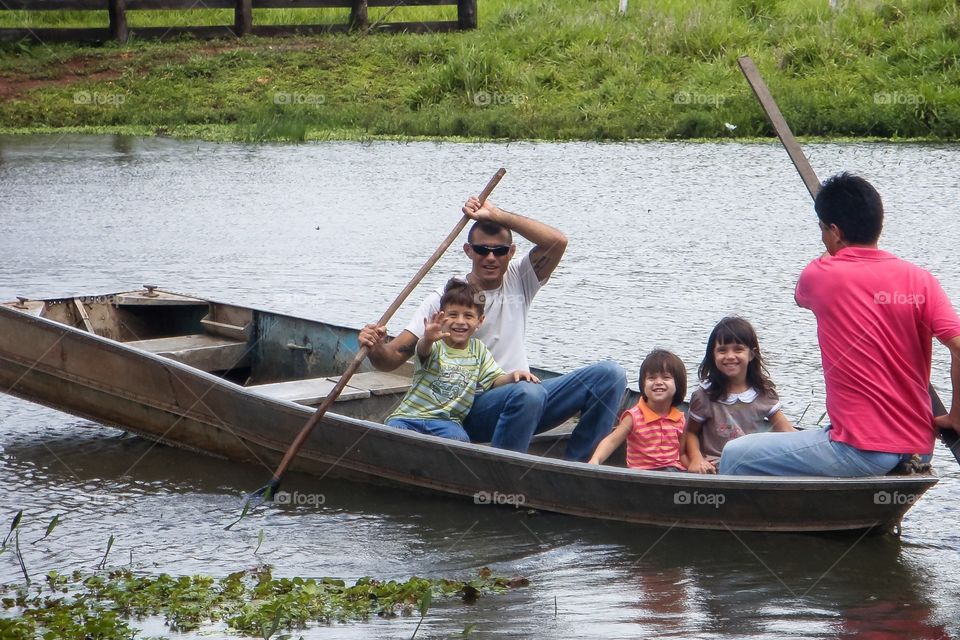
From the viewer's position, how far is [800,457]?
5199 millimetres

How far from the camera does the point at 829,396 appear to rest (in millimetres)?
5090

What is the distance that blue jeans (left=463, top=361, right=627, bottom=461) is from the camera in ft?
19.6

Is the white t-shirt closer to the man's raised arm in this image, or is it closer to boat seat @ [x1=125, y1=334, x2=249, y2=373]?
the man's raised arm

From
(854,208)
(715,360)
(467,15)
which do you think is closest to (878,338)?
(854,208)

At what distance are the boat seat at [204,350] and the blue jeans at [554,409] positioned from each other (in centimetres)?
218

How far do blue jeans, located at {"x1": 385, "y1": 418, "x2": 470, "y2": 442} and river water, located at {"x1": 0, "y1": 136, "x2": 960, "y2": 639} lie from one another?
0.34m

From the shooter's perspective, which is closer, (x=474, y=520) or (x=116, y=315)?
(x=474, y=520)

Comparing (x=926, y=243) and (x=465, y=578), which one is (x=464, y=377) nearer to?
(x=465, y=578)

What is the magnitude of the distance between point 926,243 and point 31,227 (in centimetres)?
846

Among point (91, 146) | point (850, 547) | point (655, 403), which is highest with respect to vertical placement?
point (91, 146)

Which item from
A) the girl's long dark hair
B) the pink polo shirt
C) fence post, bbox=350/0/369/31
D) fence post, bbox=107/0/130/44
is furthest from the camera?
fence post, bbox=350/0/369/31

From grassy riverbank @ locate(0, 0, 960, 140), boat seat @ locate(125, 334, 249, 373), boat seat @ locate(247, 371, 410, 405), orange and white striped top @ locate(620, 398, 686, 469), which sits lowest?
orange and white striped top @ locate(620, 398, 686, 469)

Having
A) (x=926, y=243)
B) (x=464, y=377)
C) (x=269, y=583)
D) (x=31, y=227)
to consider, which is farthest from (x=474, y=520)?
(x=31, y=227)

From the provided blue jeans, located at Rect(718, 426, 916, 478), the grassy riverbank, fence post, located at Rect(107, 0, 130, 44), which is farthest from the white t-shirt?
fence post, located at Rect(107, 0, 130, 44)
